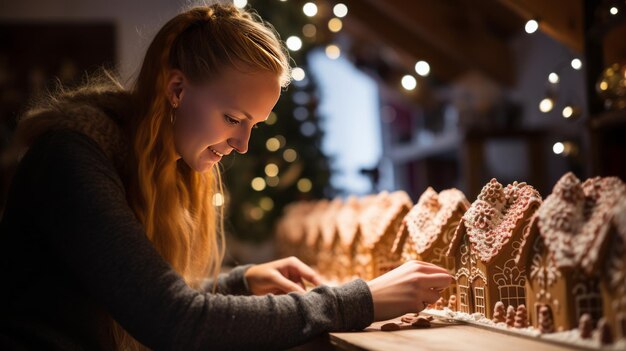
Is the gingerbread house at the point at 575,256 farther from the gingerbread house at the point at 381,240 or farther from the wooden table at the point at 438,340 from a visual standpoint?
the gingerbread house at the point at 381,240

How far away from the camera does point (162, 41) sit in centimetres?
164

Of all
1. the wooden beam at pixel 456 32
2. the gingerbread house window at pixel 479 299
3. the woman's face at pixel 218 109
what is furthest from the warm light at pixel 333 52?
the gingerbread house window at pixel 479 299

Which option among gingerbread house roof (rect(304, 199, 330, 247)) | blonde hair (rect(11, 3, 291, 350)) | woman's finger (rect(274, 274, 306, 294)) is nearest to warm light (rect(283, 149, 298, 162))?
gingerbread house roof (rect(304, 199, 330, 247))

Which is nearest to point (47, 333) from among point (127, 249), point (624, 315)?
point (127, 249)

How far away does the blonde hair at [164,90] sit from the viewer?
1590mm

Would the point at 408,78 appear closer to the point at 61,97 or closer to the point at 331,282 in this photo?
the point at 331,282

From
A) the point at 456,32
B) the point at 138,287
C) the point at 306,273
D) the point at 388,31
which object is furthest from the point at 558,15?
the point at 388,31

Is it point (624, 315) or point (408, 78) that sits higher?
point (408, 78)

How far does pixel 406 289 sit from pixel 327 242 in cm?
121

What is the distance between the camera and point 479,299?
1481 millimetres

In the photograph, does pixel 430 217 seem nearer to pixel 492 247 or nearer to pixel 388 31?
pixel 492 247

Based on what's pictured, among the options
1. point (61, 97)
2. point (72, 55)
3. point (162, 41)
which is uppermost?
point (72, 55)

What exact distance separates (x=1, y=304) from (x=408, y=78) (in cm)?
167

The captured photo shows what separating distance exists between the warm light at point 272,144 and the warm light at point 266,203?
374 millimetres
